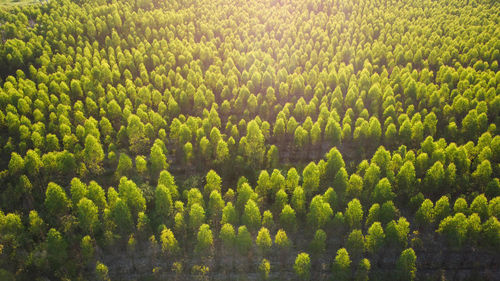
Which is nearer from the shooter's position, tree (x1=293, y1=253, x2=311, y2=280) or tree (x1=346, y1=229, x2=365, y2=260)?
tree (x1=293, y1=253, x2=311, y2=280)

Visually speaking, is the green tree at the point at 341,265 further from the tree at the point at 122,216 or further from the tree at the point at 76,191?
the tree at the point at 76,191

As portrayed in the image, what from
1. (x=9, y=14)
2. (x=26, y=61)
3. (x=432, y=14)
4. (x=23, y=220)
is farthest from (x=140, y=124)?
(x=432, y=14)

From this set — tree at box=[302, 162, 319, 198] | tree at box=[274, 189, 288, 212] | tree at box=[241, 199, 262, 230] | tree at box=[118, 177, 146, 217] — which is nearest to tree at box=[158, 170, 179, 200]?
tree at box=[118, 177, 146, 217]

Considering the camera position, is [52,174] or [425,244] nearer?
[425,244]

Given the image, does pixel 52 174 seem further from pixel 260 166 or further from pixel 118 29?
pixel 118 29

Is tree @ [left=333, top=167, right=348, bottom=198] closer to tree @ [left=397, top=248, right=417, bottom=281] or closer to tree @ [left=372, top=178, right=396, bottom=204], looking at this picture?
tree @ [left=372, top=178, right=396, bottom=204]

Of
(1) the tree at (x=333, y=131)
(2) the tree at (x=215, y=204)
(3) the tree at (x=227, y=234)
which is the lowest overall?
(3) the tree at (x=227, y=234)

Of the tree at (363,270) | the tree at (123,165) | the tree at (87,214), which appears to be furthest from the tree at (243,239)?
the tree at (123,165)
